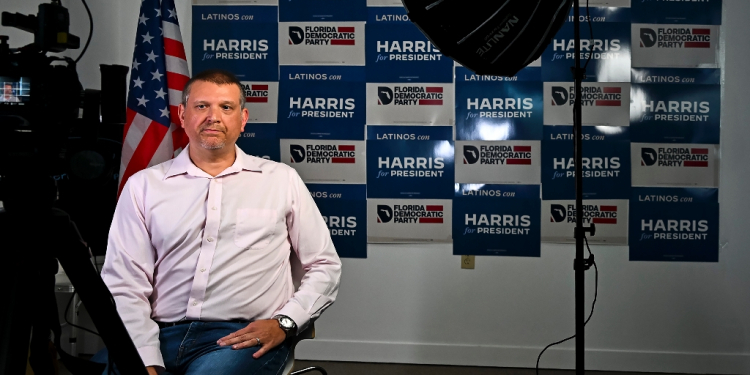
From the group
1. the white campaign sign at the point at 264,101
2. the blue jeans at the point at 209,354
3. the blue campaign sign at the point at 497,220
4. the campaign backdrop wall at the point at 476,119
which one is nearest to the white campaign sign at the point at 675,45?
the campaign backdrop wall at the point at 476,119

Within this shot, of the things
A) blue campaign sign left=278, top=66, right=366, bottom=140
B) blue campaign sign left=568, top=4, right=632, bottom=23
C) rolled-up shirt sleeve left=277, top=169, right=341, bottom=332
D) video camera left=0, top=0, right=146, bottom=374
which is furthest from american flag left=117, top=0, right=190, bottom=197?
blue campaign sign left=568, top=4, right=632, bottom=23

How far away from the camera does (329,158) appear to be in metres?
2.94

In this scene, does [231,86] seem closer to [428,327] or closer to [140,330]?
[140,330]

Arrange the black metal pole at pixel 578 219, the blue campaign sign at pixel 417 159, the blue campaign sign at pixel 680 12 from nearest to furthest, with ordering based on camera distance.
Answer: the black metal pole at pixel 578 219 → the blue campaign sign at pixel 680 12 → the blue campaign sign at pixel 417 159

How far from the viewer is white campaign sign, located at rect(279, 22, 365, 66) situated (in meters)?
2.91

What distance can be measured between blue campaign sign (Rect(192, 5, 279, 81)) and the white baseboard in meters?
1.53

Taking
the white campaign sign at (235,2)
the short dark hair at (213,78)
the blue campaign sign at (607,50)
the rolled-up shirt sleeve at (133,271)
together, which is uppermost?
the white campaign sign at (235,2)

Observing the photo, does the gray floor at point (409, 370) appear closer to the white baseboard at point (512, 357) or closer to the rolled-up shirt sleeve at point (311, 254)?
the white baseboard at point (512, 357)

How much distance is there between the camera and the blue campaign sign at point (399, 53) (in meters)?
2.88

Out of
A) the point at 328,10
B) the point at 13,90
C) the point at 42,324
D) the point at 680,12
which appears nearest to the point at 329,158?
the point at 328,10

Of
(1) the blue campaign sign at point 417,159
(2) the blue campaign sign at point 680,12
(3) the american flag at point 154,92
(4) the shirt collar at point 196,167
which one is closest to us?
(4) the shirt collar at point 196,167

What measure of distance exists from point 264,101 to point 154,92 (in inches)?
23.6

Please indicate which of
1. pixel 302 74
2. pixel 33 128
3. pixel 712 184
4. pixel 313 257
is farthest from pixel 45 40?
pixel 712 184

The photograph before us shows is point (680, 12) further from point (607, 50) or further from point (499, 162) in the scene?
point (499, 162)
